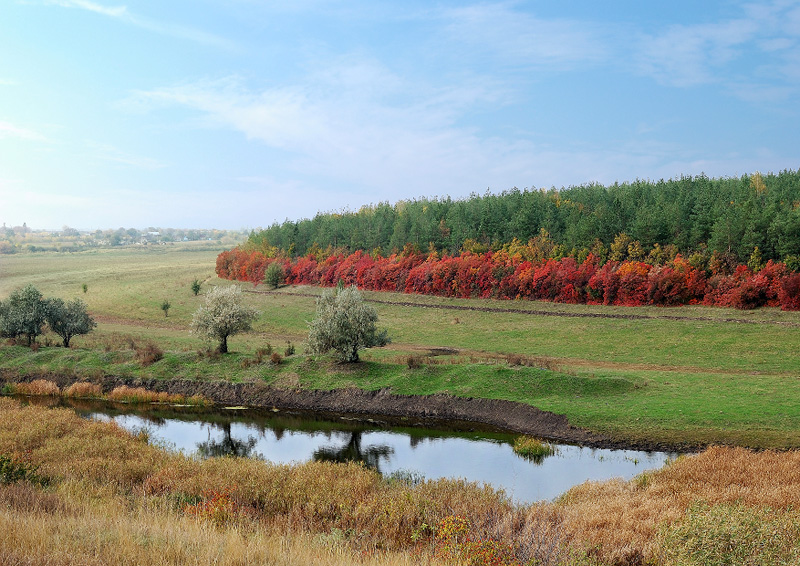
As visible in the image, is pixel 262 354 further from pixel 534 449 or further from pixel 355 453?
pixel 534 449

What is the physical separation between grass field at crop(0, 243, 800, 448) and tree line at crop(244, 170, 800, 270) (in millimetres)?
15308

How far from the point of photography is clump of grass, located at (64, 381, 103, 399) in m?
43.6

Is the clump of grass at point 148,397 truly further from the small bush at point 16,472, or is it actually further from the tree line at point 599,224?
the tree line at point 599,224

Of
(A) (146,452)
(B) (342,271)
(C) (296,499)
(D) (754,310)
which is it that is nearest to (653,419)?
(C) (296,499)

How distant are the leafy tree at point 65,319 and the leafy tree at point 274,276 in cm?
5416

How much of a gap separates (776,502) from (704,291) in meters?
58.0

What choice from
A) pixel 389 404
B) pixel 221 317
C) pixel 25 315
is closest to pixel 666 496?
pixel 389 404

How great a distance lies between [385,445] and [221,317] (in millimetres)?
23180

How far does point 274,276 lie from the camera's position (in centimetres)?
11038

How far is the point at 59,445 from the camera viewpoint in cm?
2373

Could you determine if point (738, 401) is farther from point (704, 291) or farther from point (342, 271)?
point (342, 271)

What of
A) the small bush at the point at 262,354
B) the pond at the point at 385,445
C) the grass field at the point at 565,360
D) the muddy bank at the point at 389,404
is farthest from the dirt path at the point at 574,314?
the pond at the point at 385,445

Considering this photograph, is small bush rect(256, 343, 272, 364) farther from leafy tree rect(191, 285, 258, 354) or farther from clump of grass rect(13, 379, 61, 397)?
clump of grass rect(13, 379, 61, 397)

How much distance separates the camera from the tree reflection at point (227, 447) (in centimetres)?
3030
